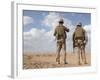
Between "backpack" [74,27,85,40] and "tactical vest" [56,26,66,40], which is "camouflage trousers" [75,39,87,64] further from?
"tactical vest" [56,26,66,40]

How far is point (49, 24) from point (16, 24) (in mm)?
271

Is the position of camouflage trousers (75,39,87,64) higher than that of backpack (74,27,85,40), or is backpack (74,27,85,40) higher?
backpack (74,27,85,40)

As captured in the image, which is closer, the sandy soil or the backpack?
the sandy soil

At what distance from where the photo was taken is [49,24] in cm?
181

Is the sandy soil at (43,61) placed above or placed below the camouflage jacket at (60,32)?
below

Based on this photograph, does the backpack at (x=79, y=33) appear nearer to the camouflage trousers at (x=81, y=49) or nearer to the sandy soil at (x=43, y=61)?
the camouflage trousers at (x=81, y=49)

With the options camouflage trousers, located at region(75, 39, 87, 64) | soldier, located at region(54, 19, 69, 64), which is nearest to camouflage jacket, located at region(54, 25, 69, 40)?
soldier, located at region(54, 19, 69, 64)

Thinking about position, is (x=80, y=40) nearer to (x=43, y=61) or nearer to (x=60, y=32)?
(x=60, y=32)

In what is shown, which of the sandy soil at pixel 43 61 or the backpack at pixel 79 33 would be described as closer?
the sandy soil at pixel 43 61

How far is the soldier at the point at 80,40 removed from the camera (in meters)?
1.91

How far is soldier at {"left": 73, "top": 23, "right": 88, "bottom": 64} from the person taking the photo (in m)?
1.91

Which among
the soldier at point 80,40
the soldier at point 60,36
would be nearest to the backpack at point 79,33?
the soldier at point 80,40
